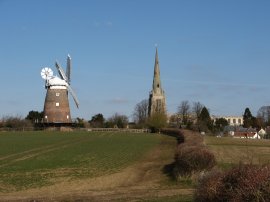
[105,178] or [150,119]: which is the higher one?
[150,119]

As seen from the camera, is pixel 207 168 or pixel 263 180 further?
pixel 207 168

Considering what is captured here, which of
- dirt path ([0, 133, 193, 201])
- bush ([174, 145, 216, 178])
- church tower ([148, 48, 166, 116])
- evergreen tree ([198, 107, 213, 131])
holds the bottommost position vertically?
dirt path ([0, 133, 193, 201])

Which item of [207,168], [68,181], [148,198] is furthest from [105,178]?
[148,198]

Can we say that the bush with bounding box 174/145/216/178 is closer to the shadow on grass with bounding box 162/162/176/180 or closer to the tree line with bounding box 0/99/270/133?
the shadow on grass with bounding box 162/162/176/180

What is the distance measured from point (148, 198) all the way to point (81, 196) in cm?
322

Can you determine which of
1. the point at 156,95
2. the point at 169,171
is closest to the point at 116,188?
the point at 169,171

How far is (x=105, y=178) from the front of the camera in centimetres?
2955

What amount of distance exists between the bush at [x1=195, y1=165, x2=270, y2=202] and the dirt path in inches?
309

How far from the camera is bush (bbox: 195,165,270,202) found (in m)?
9.02

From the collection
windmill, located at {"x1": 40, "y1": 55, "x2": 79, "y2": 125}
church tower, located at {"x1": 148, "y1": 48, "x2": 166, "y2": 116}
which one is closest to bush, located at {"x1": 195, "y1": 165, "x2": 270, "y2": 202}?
windmill, located at {"x1": 40, "y1": 55, "x2": 79, "y2": 125}

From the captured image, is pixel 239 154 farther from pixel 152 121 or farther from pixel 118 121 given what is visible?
pixel 118 121

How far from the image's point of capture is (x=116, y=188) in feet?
80.3

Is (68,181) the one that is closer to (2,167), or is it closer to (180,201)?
(2,167)

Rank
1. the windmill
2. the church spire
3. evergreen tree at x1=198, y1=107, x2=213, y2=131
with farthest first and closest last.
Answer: the church spire → evergreen tree at x1=198, y1=107, x2=213, y2=131 → the windmill
